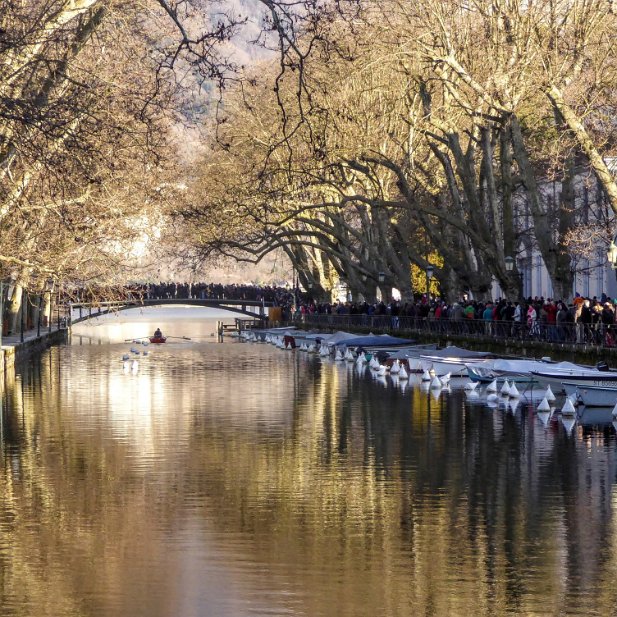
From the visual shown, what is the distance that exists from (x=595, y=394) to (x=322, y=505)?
56.0 ft

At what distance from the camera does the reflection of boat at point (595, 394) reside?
36500mm

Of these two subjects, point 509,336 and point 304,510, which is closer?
point 304,510

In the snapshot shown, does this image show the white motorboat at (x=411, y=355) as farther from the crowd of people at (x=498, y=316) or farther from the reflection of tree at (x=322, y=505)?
the reflection of tree at (x=322, y=505)

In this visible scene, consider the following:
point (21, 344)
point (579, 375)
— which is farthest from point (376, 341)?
point (579, 375)

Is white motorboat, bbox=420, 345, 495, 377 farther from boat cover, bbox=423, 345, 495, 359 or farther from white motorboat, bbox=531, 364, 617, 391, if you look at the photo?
white motorboat, bbox=531, 364, 617, 391

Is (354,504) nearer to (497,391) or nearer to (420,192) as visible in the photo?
(497,391)

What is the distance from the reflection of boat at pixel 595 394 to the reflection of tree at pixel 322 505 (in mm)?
2060

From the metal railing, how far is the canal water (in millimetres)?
3725

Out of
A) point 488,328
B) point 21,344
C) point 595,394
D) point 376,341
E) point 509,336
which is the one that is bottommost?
point 595,394

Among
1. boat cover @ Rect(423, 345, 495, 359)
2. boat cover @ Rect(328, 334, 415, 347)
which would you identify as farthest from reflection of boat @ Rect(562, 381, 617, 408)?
boat cover @ Rect(328, 334, 415, 347)

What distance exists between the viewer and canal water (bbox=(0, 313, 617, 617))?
15133 millimetres

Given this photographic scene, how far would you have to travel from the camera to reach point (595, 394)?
121 ft

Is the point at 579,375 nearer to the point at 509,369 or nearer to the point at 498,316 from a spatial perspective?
the point at 509,369

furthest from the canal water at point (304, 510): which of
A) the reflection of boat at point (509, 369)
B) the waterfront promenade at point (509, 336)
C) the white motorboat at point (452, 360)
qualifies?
the white motorboat at point (452, 360)
